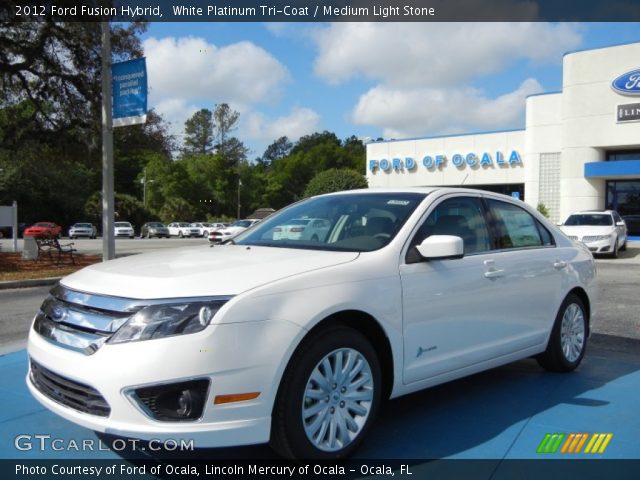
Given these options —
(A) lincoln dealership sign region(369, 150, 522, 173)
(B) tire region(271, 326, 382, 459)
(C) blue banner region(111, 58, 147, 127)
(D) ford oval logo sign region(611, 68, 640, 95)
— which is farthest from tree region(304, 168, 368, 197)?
(B) tire region(271, 326, 382, 459)

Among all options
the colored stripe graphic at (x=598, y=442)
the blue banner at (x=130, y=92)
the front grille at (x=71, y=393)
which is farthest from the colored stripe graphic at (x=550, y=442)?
the blue banner at (x=130, y=92)

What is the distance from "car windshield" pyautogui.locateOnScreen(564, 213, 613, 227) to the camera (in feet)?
69.5

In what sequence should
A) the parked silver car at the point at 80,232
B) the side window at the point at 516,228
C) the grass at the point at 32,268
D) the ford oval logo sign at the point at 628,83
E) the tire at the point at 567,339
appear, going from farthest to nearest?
the parked silver car at the point at 80,232
the ford oval logo sign at the point at 628,83
the grass at the point at 32,268
the tire at the point at 567,339
the side window at the point at 516,228

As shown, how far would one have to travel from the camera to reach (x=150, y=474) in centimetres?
338

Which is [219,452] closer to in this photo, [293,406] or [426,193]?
[293,406]

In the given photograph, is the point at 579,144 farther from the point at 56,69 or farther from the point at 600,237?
the point at 56,69

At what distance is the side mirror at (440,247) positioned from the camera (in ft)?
12.6

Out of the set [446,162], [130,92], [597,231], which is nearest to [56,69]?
[130,92]

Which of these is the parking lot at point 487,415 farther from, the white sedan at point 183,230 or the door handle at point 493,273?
the white sedan at point 183,230

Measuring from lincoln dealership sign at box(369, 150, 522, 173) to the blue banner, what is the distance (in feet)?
99.7

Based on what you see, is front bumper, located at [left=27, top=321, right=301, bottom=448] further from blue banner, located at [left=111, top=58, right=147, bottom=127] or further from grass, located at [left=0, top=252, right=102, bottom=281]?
grass, located at [left=0, top=252, right=102, bottom=281]

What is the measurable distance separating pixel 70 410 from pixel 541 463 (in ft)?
8.85

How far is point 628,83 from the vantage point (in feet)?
102

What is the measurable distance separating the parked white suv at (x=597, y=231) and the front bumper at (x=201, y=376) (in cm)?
1822
